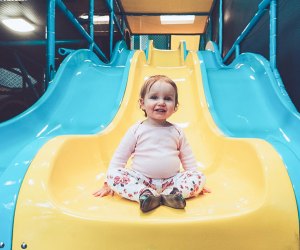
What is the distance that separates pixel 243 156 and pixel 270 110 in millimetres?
913

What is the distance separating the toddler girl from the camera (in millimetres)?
1223

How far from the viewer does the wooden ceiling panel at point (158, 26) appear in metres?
7.38

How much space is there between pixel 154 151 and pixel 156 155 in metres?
0.03

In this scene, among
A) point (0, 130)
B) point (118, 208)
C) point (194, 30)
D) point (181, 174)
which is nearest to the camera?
point (118, 208)

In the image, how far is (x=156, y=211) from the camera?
3.32ft

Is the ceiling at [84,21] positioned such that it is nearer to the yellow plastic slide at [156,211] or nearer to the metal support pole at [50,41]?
the metal support pole at [50,41]

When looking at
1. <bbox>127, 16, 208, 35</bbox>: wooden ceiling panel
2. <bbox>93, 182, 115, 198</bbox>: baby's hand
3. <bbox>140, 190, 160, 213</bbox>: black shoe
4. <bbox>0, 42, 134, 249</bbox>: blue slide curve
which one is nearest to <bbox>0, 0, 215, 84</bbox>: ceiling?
<bbox>127, 16, 208, 35</bbox>: wooden ceiling panel

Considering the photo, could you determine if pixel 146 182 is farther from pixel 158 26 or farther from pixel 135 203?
pixel 158 26

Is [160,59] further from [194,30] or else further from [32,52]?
[194,30]

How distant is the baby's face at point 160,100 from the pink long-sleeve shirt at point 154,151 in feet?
0.28

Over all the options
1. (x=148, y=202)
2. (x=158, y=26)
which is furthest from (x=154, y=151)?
(x=158, y=26)

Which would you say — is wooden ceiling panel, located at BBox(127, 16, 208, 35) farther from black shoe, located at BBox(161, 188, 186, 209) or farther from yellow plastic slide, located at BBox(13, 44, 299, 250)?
black shoe, located at BBox(161, 188, 186, 209)

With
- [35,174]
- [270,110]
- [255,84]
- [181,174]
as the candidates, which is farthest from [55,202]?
[255,84]

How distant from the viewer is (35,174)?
111cm
